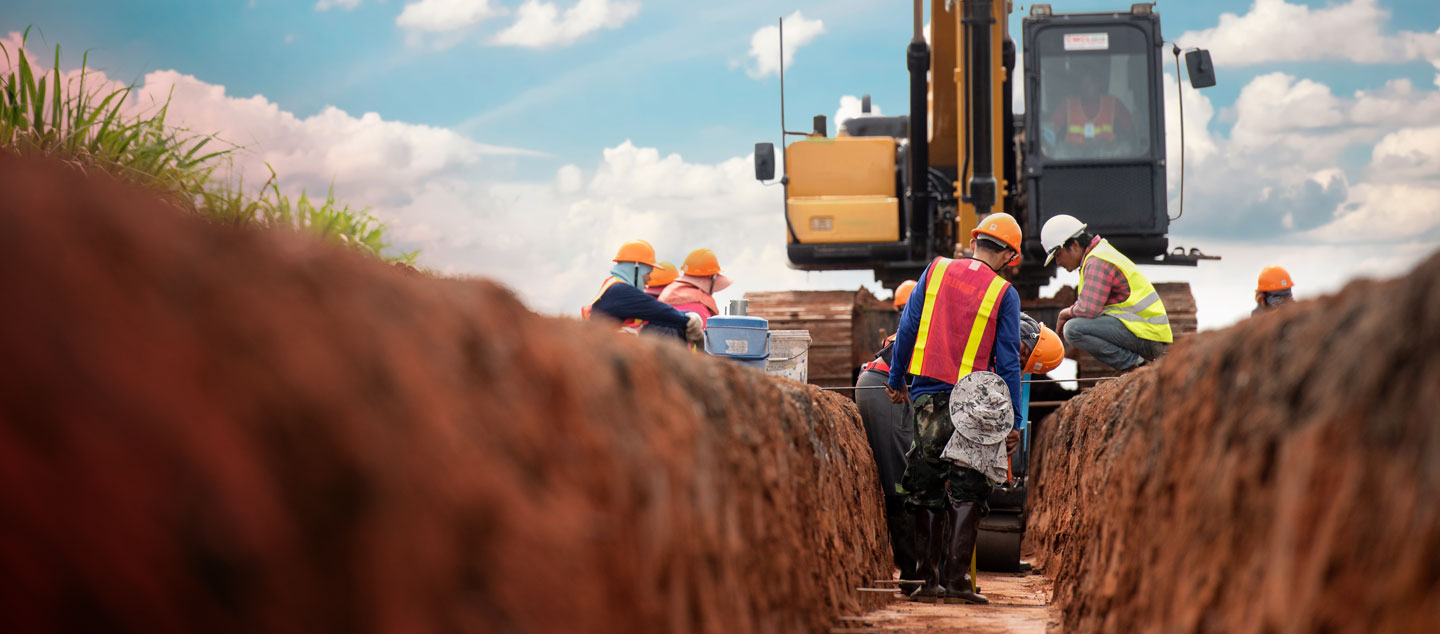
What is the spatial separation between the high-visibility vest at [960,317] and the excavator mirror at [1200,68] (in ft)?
23.0

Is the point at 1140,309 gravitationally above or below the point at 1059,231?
below

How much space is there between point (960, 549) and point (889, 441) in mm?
2043

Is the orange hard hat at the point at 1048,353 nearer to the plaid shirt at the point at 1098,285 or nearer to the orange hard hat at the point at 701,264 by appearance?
the plaid shirt at the point at 1098,285

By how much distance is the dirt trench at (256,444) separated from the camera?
1567 mm

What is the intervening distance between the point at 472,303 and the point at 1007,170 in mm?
13868

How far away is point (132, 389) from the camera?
1.56 metres

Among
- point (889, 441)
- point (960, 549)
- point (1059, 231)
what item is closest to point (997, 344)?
point (960, 549)

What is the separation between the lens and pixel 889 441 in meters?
9.29

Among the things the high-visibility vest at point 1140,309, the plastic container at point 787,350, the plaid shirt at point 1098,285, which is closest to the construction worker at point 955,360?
the plaid shirt at point 1098,285

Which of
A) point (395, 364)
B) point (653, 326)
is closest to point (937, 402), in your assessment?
point (653, 326)

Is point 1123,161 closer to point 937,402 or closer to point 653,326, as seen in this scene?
point 653,326

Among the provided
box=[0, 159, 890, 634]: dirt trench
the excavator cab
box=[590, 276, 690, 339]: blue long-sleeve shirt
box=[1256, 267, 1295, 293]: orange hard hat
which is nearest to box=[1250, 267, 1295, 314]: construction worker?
box=[1256, 267, 1295, 293]: orange hard hat

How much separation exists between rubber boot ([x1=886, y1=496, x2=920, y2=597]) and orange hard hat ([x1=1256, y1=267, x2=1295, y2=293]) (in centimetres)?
→ 794

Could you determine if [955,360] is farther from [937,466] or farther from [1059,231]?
[1059,231]
